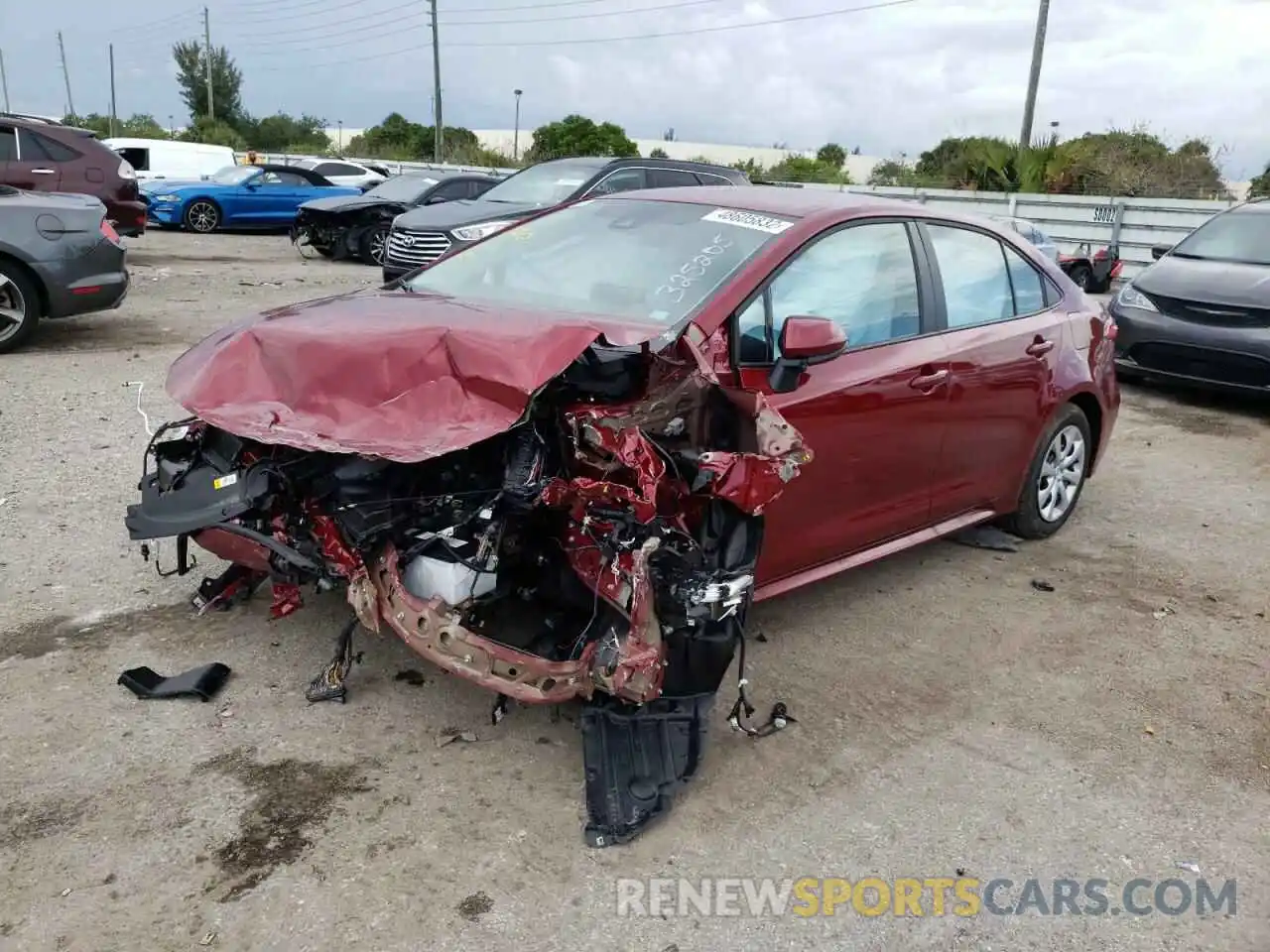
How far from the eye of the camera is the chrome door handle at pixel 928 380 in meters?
4.05

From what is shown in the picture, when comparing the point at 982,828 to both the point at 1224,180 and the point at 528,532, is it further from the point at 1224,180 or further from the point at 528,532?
the point at 1224,180

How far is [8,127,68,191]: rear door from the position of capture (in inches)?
459

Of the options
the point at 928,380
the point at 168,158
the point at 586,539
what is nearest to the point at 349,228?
the point at 168,158

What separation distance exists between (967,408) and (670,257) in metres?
1.47

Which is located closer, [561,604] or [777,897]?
[777,897]

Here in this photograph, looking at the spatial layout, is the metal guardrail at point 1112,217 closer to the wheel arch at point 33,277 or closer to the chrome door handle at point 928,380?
the wheel arch at point 33,277

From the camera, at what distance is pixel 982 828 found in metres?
2.96

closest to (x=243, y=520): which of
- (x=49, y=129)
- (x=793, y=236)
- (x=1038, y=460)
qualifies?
(x=793, y=236)

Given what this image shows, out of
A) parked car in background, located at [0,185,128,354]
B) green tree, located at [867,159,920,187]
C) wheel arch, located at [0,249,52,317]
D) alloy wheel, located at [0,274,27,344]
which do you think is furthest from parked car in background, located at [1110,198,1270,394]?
green tree, located at [867,159,920,187]

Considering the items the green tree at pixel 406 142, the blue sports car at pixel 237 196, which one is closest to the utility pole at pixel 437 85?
the green tree at pixel 406 142

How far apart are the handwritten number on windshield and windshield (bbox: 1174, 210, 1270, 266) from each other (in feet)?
22.4

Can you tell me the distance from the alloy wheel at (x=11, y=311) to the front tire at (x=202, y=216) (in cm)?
1165

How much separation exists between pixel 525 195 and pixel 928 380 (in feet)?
29.0

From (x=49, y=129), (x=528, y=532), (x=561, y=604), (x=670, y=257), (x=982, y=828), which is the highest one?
(x=49, y=129)
